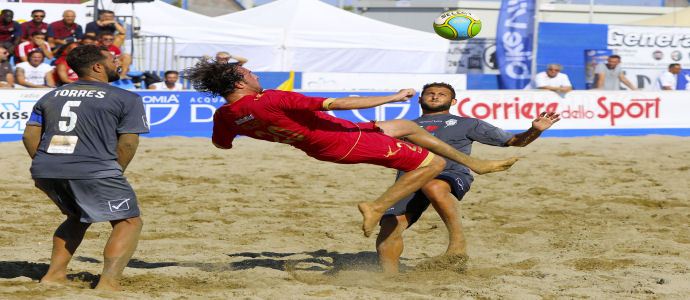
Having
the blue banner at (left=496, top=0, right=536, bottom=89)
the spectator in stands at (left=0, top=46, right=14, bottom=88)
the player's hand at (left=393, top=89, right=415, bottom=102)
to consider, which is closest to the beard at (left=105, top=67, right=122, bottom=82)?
the player's hand at (left=393, top=89, right=415, bottom=102)

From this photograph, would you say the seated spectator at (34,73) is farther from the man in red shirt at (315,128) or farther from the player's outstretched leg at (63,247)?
the player's outstretched leg at (63,247)

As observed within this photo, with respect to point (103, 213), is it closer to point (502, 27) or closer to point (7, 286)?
point (7, 286)

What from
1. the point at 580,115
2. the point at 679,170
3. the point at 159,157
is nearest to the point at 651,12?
the point at 580,115

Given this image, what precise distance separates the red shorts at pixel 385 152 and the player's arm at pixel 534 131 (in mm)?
796

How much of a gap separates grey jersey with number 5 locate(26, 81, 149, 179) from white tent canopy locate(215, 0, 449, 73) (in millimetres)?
16574

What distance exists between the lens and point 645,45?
21.1m

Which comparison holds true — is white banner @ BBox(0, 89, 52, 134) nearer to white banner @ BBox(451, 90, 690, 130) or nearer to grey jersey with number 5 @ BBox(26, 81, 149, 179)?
white banner @ BBox(451, 90, 690, 130)

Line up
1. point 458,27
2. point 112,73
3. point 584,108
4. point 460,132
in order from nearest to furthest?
point 112,73 < point 460,132 < point 458,27 < point 584,108

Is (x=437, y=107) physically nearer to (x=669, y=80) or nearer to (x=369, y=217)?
(x=369, y=217)

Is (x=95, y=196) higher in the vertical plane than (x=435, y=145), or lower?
lower

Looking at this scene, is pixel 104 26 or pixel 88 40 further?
pixel 104 26

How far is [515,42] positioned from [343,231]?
1177cm

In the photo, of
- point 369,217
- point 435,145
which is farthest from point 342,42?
point 369,217

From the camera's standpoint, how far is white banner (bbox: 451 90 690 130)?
1443cm
